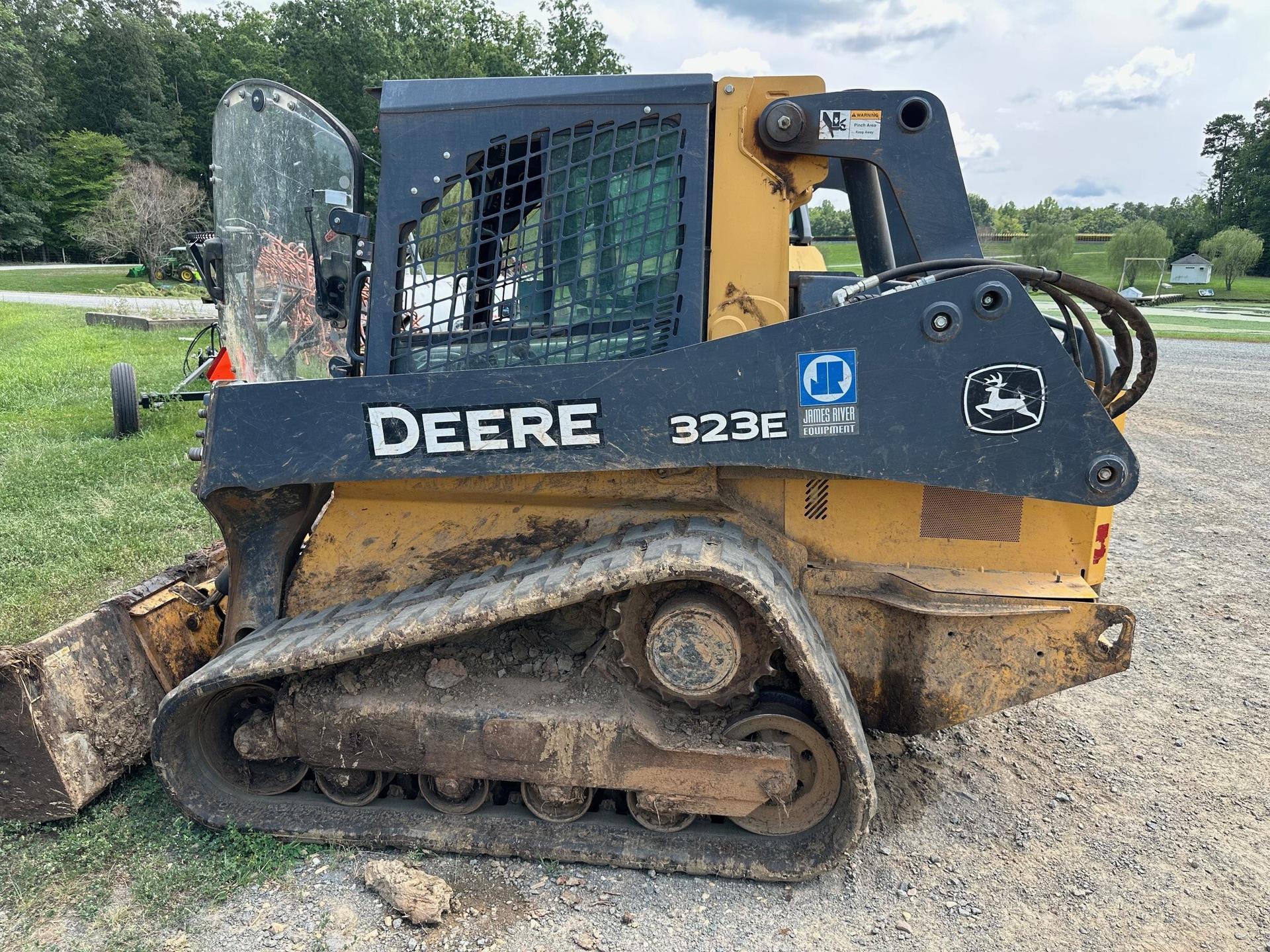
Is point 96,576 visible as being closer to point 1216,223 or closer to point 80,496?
point 80,496

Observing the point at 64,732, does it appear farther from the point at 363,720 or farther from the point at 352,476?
the point at 352,476

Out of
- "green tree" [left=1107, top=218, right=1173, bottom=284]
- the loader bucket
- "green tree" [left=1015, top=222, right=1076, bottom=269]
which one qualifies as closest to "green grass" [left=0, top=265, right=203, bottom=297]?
the loader bucket

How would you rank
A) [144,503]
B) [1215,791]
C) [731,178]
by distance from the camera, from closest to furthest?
[731,178] → [1215,791] → [144,503]

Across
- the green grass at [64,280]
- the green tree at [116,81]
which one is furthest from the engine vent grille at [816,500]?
the green tree at [116,81]

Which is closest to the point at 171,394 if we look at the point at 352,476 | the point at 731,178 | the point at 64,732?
the point at 64,732

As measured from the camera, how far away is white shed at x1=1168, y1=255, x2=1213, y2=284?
47.7 meters

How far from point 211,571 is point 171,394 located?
6166mm

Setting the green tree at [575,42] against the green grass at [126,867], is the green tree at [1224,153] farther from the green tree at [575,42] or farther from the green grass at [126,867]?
the green grass at [126,867]

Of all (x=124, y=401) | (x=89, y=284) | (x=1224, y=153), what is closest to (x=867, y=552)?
(x=124, y=401)

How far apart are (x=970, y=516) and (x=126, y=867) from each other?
307 cm

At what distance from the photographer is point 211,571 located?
12.9ft

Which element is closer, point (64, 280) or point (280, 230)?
point (280, 230)

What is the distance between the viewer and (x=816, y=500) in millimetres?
2910

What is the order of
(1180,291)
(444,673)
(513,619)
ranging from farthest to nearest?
(1180,291), (444,673), (513,619)
